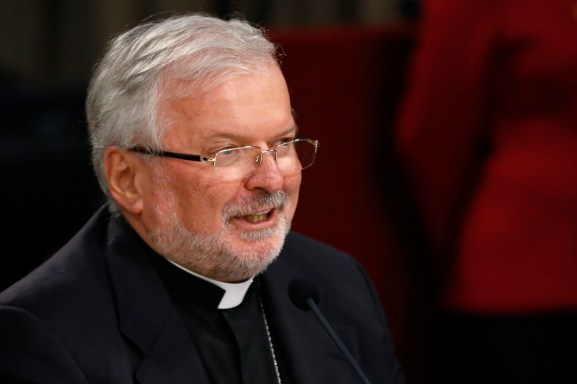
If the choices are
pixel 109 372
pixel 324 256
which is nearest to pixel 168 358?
pixel 109 372

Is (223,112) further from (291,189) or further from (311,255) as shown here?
(311,255)

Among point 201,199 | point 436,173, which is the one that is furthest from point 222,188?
point 436,173

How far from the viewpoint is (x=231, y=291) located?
248 centimetres

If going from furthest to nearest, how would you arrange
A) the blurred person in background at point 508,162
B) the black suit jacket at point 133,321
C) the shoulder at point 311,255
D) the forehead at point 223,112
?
the blurred person in background at point 508,162 → the shoulder at point 311,255 → the forehead at point 223,112 → the black suit jacket at point 133,321

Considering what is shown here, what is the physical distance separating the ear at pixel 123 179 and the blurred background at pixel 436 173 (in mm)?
584

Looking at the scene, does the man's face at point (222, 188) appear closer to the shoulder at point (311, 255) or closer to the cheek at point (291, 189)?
the cheek at point (291, 189)

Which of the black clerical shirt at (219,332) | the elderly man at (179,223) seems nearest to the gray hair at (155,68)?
the elderly man at (179,223)

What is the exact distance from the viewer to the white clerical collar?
2447 mm

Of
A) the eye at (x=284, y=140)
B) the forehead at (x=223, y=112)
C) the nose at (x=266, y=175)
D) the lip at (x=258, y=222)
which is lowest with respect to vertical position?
the lip at (x=258, y=222)

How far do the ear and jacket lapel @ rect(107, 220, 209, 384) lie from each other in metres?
0.07

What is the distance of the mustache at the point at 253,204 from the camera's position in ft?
7.63

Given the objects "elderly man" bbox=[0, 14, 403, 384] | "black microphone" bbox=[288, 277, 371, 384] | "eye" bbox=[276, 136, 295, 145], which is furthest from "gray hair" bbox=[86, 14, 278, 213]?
"black microphone" bbox=[288, 277, 371, 384]

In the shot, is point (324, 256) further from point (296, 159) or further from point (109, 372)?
point (109, 372)

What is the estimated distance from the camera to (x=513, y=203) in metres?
3.29
